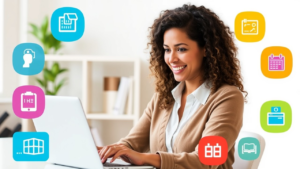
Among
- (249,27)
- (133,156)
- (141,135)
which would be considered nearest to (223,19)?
(249,27)

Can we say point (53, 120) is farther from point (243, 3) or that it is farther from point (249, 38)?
point (243, 3)

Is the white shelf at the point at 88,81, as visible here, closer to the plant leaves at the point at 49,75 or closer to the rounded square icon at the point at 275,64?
the plant leaves at the point at 49,75

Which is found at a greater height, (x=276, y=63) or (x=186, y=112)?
(x=276, y=63)

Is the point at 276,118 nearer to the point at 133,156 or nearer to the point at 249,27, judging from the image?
the point at 249,27

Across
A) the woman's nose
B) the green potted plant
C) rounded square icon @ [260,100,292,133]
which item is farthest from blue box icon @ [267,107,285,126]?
the green potted plant

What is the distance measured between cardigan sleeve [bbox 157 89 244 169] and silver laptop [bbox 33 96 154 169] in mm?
78

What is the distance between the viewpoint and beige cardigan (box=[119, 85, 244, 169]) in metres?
0.85

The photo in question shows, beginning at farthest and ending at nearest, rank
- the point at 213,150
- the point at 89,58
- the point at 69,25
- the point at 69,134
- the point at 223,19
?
the point at 89,58, the point at 223,19, the point at 69,25, the point at 213,150, the point at 69,134

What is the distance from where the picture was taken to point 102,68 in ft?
7.08

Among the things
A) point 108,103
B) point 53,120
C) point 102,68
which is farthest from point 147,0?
point 53,120

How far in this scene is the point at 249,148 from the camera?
99 cm

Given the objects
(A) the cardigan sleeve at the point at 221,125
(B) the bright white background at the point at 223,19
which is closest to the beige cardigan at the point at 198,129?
(A) the cardigan sleeve at the point at 221,125

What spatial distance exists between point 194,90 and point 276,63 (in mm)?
260

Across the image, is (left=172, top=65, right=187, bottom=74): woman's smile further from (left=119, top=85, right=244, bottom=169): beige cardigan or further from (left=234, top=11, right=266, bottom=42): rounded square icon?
(left=234, top=11, right=266, bottom=42): rounded square icon
